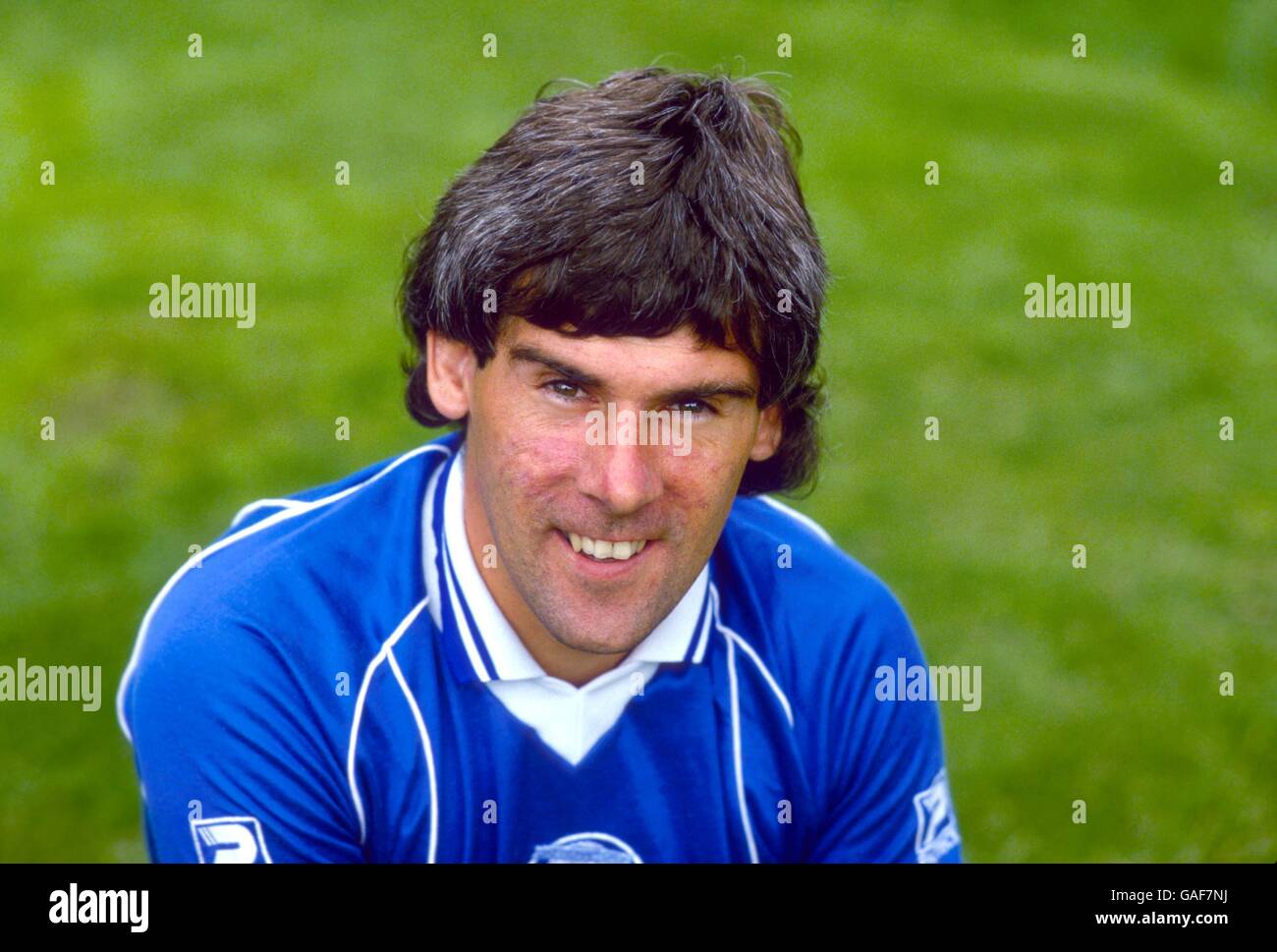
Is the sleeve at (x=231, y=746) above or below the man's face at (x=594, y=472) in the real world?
below

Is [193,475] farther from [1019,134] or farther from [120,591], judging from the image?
[1019,134]

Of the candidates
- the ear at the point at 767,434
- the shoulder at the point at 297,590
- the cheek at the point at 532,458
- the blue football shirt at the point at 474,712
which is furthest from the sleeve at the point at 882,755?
the shoulder at the point at 297,590

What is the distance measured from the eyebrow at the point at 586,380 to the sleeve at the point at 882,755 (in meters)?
0.51

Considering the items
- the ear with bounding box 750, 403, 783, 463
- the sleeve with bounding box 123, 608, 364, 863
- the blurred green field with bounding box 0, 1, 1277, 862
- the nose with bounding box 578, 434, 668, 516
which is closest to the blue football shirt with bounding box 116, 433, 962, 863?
the sleeve with bounding box 123, 608, 364, 863

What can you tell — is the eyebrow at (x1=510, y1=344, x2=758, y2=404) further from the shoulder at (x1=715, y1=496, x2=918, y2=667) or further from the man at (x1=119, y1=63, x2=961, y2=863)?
the shoulder at (x1=715, y1=496, x2=918, y2=667)

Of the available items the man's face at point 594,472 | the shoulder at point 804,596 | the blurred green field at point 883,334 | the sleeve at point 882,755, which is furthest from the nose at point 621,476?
the blurred green field at point 883,334

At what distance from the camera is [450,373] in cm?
248

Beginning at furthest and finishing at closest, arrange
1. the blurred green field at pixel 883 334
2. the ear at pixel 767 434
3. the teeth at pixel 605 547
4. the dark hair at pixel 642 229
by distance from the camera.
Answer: the blurred green field at pixel 883 334
the ear at pixel 767 434
the teeth at pixel 605 547
the dark hair at pixel 642 229

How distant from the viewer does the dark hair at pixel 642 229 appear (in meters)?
2.23

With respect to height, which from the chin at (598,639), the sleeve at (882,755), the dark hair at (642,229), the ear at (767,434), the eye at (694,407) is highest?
the dark hair at (642,229)

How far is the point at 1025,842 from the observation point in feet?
10.2

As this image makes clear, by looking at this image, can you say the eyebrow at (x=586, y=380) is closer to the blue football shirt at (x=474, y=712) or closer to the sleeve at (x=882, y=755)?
the blue football shirt at (x=474, y=712)

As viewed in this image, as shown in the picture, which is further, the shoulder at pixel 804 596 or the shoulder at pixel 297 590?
the shoulder at pixel 804 596

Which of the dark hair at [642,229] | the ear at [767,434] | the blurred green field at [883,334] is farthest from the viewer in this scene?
the blurred green field at [883,334]
